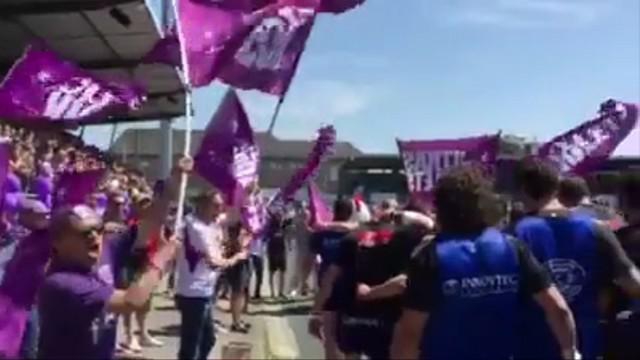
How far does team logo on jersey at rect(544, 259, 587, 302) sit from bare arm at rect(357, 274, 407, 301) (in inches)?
51.3

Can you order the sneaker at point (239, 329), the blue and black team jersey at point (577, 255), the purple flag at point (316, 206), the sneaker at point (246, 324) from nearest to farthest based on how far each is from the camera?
the blue and black team jersey at point (577, 255) < the purple flag at point (316, 206) < the sneaker at point (239, 329) < the sneaker at point (246, 324)

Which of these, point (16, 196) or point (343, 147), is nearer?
point (16, 196)

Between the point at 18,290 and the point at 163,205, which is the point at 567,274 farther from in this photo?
the point at 18,290

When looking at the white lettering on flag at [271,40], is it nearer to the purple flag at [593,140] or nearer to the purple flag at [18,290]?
the purple flag at [18,290]

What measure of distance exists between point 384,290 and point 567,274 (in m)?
1.56

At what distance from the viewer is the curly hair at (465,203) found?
534cm

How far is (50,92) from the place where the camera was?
662 cm

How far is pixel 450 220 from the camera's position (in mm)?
5371

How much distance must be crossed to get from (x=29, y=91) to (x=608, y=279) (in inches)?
115

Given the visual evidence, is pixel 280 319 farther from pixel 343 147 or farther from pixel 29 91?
pixel 343 147

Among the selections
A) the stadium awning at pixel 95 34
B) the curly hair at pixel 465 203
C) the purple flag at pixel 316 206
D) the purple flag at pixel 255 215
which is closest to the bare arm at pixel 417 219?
the curly hair at pixel 465 203

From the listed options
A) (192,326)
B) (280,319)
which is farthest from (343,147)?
(192,326)

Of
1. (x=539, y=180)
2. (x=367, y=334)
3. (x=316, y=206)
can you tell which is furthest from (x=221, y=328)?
(x=539, y=180)

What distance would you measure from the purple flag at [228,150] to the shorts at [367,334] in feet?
3.52
